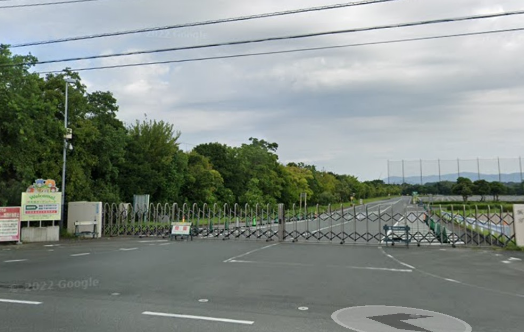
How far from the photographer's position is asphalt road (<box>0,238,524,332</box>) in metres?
6.37

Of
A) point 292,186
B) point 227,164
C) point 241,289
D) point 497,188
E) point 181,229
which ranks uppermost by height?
point 227,164

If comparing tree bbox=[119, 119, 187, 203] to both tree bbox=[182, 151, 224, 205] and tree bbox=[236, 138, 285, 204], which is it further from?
tree bbox=[236, 138, 285, 204]

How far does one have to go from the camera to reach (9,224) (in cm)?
1948

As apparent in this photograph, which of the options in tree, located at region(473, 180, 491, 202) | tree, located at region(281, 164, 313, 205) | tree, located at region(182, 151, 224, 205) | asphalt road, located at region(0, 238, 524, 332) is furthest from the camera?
tree, located at region(473, 180, 491, 202)

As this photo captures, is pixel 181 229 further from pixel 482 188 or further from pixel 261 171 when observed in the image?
pixel 482 188

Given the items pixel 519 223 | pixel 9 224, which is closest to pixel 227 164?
pixel 9 224

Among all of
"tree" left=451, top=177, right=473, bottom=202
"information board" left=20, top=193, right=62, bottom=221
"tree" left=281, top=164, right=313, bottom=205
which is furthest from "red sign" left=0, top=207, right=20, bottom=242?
"tree" left=451, top=177, right=473, bottom=202

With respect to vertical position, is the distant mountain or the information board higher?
the distant mountain

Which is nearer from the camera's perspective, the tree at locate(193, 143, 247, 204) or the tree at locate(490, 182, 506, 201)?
the tree at locate(193, 143, 247, 204)

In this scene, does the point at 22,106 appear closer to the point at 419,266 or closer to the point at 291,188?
the point at 419,266

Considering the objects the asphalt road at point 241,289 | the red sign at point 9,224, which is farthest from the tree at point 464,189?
the red sign at point 9,224

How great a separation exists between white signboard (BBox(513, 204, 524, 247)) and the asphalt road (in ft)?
7.86

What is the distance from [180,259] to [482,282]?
374 inches

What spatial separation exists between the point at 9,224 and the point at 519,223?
24540 mm
